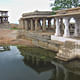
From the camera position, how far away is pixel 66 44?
19781 millimetres

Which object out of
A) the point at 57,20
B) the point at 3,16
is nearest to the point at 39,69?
the point at 57,20

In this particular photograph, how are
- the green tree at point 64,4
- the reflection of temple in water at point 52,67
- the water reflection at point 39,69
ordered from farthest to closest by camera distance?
the green tree at point 64,4, the reflection of temple in water at point 52,67, the water reflection at point 39,69

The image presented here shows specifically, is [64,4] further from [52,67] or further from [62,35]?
[52,67]

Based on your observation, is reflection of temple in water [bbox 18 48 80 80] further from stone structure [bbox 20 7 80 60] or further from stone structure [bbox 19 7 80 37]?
stone structure [bbox 19 7 80 37]

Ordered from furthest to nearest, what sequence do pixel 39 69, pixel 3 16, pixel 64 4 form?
pixel 3 16 → pixel 64 4 → pixel 39 69

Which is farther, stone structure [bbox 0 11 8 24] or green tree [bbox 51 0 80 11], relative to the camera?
stone structure [bbox 0 11 8 24]

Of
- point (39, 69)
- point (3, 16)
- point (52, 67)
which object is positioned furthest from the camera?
point (3, 16)

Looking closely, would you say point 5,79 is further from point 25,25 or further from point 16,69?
point 25,25

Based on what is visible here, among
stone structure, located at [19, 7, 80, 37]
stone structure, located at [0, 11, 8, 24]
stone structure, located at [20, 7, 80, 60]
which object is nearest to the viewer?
stone structure, located at [20, 7, 80, 60]

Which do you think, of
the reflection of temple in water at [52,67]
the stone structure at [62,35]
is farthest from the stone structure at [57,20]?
the reflection of temple in water at [52,67]

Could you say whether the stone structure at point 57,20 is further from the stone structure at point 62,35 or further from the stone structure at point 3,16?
the stone structure at point 3,16

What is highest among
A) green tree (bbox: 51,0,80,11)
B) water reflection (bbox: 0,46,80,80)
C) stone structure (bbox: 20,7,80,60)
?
green tree (bbox: 51,0,80,11)

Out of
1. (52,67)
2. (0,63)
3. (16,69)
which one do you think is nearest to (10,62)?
(0,63)

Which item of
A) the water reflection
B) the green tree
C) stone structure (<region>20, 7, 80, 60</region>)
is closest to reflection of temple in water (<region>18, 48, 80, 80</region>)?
the water reflection
